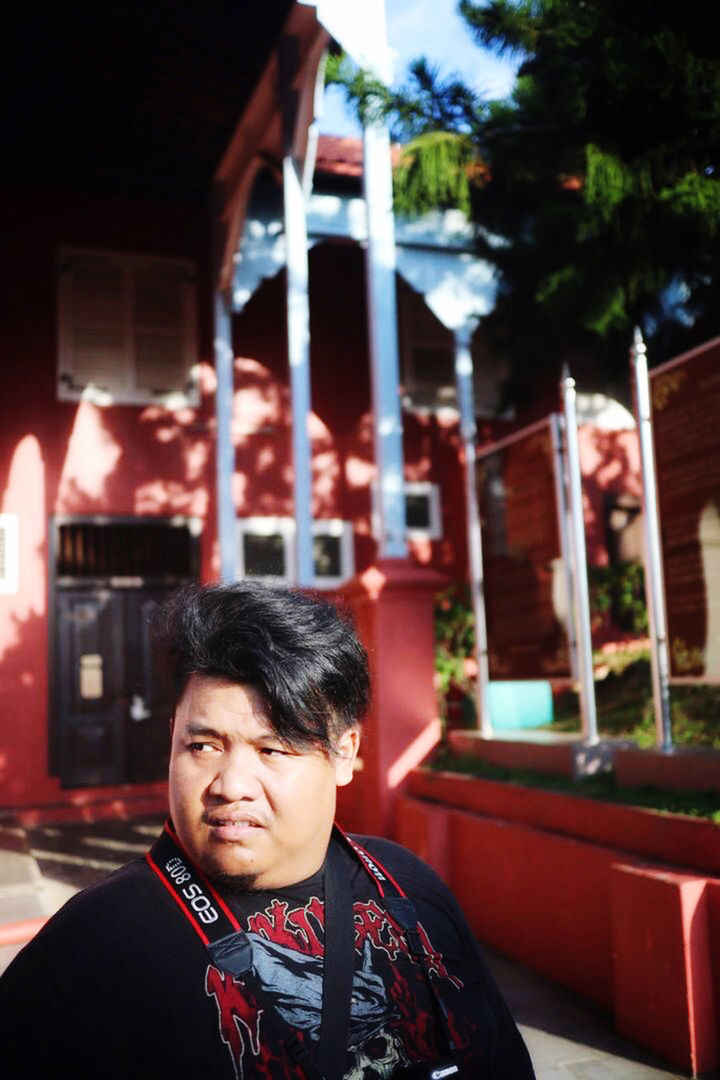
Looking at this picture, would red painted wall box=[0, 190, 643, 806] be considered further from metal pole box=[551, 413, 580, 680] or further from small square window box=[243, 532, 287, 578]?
metal pole box=[551, 413, 580, 680]

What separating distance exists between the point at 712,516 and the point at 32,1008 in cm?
345

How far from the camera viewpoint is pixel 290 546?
9.83m

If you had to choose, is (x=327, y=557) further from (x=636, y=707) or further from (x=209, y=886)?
(x=209, y=886)

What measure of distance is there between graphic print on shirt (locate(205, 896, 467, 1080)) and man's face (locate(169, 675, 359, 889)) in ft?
0.24

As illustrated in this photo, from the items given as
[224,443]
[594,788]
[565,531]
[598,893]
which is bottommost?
[598,893]

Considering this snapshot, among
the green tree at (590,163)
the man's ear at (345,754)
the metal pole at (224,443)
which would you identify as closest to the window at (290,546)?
the metal pole at (224,443)

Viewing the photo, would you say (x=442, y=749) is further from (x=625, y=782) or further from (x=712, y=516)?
(x=712, y=516)

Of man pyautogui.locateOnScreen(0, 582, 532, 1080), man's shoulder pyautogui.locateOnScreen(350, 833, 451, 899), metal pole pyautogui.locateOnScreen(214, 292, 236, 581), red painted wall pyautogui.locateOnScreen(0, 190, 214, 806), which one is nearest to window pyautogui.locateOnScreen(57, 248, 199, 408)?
red painted wall pyautogui.locateOnScreen(0, 190, 214, 806)

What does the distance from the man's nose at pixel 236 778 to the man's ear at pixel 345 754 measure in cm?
17

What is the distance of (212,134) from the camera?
855 cm

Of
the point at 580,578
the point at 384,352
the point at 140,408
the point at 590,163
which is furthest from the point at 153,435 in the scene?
the point at 590,163

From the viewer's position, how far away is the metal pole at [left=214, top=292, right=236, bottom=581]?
344 inches

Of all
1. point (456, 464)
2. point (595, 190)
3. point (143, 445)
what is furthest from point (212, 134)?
point (595, 190)

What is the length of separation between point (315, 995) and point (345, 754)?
0.35 metres
